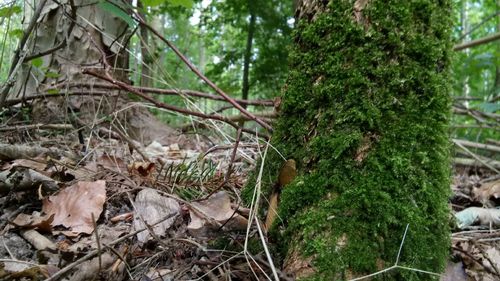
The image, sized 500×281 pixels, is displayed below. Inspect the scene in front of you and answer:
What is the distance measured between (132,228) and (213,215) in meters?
0.30

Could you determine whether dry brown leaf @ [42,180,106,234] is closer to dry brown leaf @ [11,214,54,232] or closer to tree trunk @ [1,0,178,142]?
dry brown leaf @ [11,214,54,232]

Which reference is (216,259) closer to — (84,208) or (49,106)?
(84,208)

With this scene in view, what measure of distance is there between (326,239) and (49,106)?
2.52 metres

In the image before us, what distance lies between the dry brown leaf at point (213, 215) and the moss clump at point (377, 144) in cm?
15

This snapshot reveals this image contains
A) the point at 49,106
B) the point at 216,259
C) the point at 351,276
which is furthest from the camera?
the point at 49,106

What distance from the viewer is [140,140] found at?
343 cm

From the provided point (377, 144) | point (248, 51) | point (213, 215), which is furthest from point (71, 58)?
point (248, 51)

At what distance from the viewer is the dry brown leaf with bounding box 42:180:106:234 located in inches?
55.4

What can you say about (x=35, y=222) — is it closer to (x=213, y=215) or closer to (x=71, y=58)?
(x=213, y=215)

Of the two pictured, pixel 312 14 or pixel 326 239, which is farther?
pixel 312 14

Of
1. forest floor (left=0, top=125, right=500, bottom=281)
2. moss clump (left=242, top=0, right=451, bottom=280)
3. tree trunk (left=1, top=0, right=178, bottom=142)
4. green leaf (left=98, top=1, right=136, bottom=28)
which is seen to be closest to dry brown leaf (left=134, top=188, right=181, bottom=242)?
forest floor (left=0, top=125, right=500, bottom=281)

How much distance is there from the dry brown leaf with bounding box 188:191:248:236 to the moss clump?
15 cm

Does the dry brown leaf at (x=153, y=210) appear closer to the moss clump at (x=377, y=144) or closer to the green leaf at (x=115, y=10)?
the moss clump at (x=377, y=144)

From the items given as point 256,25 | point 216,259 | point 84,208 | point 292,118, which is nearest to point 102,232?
point 84,208
